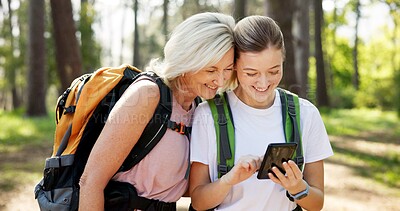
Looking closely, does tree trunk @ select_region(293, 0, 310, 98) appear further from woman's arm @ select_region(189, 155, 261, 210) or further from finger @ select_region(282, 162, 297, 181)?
finger @ select_region(282, 162, 297, 181)

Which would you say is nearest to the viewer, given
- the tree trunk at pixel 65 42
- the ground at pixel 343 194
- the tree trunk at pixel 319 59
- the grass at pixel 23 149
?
the ground at pixel 343 194

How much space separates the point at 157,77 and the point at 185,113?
231 mm

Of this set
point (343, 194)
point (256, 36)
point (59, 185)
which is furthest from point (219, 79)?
point (343, 194)

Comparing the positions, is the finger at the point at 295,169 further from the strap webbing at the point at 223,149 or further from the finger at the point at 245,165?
the strap webbing at the point at 223,149

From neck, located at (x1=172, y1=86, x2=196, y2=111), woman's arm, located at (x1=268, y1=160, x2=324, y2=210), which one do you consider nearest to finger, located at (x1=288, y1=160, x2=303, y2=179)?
woman's arm, located at (x1=268, y1=160, x2=324, y2=210)

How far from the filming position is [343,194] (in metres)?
6.23

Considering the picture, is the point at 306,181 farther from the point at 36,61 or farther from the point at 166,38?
the point at 36,61

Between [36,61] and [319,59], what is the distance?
→ 10674mm

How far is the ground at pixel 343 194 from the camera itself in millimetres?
5469

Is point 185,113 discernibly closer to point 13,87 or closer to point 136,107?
point 136,107

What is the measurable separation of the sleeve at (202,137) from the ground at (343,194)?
2.91m

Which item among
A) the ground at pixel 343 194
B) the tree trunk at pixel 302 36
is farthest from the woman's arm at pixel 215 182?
the tree trunk at pixel 302 36

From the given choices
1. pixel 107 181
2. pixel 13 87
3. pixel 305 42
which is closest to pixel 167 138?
pixel 107 181

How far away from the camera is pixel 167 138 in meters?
2.43
